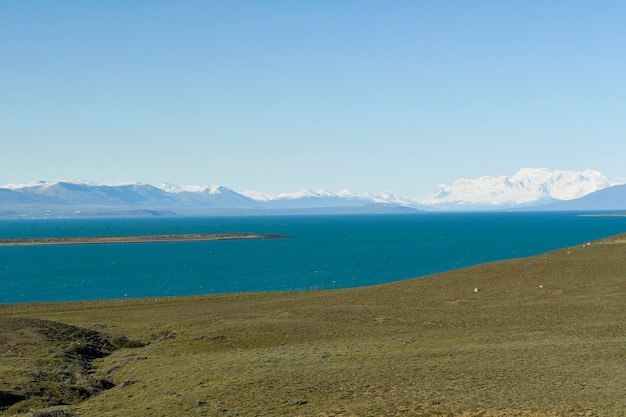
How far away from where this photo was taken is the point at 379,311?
65.6 metres

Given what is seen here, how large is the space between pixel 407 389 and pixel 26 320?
38.4m

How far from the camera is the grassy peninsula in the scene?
34.1 metres

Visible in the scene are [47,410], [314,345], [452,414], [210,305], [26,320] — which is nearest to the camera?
[452,414]

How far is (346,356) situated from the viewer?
4559 centimetres

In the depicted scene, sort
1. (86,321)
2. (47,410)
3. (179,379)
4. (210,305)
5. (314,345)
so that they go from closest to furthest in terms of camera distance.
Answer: (47,410), (179,379), (314,345), (86,321), (210,305)

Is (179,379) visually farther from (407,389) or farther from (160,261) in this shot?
(160,261)

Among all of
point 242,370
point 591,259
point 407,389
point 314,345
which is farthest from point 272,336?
point 591,259

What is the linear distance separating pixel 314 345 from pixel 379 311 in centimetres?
1549

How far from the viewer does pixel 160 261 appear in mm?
191750

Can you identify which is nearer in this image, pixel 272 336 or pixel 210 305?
pixel 272 336

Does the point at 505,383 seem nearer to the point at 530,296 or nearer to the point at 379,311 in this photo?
the point at 379,311

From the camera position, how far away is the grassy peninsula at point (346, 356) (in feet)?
112

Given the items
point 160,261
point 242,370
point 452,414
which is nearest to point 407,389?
point 452,414

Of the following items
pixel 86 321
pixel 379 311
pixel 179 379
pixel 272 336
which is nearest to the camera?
pixel 179 379
